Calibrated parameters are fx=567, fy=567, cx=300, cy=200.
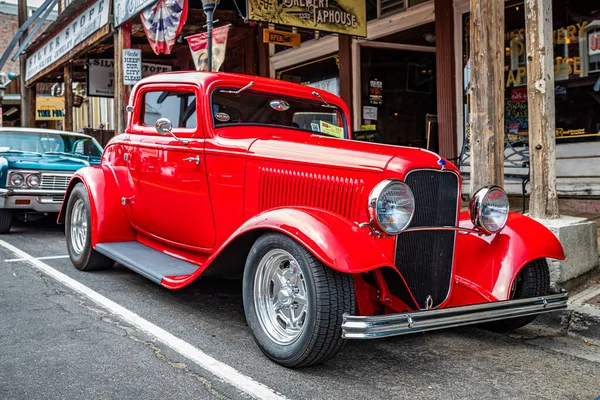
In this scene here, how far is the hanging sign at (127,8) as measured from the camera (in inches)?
363

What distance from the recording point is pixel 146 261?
14.1 ft

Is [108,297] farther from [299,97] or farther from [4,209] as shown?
[4,209]

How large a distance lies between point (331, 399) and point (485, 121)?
3.11m

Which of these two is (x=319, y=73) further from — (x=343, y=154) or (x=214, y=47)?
(x=343, y=154)

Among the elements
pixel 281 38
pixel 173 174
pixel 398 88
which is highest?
pixel 281 38

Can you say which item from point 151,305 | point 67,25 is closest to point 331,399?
point 151,305

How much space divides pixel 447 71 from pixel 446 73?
0.11ft

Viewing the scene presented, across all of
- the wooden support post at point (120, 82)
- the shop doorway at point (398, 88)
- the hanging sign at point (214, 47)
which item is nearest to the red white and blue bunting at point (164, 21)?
the hanging sign at point (214, 47)

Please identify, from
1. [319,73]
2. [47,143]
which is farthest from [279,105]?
[319,73]

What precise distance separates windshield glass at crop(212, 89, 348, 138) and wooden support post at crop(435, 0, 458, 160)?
4.31 metres

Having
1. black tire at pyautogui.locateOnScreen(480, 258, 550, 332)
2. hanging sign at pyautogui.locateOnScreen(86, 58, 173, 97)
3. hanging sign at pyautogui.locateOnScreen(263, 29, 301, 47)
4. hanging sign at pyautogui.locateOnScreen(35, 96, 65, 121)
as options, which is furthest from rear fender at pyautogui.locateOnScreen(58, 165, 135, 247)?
hanging sign at pyautogui.locateOnScreen(35, 96, 65, 121)

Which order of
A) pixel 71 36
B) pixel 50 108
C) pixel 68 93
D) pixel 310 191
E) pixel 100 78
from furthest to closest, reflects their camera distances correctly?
pixel 50 108 < pixel 68 93 < pixel 100 78 < pixel 71 36 < pixel 310 191

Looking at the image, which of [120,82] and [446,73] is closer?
[446,73]

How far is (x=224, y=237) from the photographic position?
3.96m
